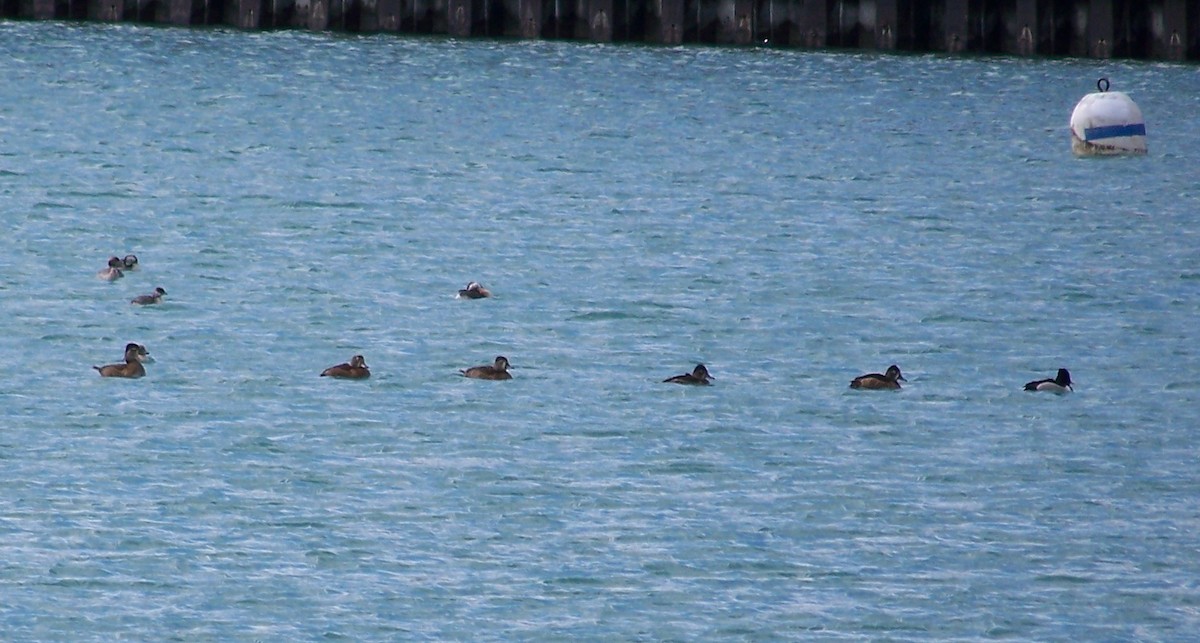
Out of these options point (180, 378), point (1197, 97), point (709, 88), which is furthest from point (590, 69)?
point (180, 378)

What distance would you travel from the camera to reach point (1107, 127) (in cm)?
4231

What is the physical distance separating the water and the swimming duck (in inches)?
4.5

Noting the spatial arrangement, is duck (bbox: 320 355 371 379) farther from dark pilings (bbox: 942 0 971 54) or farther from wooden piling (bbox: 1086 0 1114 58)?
wooden piling (bbox: 1086 0 1114 58)

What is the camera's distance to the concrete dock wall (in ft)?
174

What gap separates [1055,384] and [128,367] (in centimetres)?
921

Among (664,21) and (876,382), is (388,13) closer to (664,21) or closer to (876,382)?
(664,21)

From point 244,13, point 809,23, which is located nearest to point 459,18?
point 244,13

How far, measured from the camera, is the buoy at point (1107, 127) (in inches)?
1665

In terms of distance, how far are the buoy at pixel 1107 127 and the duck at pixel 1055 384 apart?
2091 cm

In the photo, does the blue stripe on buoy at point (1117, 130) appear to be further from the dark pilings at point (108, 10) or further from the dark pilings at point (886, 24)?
the dark pilings at point (108, 10)

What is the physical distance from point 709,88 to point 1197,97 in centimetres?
1195

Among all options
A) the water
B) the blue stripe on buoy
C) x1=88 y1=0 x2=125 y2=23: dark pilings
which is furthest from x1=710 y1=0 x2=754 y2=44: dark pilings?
the blue stripe on buoy

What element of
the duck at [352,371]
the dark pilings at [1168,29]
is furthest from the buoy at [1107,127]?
the duck at [352,371]

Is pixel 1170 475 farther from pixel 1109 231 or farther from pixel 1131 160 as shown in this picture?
pixel 1131 160
